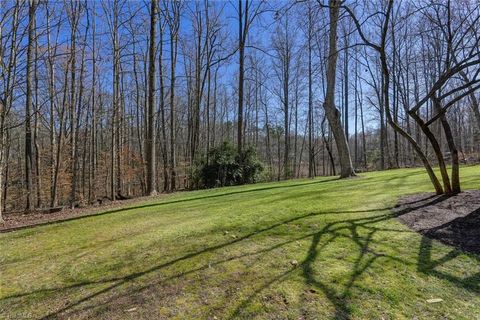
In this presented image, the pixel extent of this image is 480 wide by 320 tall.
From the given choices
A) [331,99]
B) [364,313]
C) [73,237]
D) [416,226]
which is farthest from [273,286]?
[331,99]

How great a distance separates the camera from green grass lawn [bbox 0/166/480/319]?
7.21 feet

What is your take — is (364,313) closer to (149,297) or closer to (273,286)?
(273,286)

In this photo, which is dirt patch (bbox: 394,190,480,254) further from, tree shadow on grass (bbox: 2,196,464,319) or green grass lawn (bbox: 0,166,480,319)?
tree shadow on grass (bbox: 2,196,464,319)

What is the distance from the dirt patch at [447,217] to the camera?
3172mm

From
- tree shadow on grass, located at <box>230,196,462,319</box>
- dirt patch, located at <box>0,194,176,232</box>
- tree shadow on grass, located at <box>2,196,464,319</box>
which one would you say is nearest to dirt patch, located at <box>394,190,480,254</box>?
tree shadow on grass, located at <box>230,196,462,319</box>

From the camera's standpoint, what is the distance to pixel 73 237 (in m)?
4.43

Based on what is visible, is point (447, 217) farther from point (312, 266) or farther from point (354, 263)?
point (312, 266)

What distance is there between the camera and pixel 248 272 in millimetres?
2736

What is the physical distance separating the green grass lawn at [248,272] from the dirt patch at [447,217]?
19 cm

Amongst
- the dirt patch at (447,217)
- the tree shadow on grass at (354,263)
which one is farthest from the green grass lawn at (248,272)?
the dirt patch at (447,217)

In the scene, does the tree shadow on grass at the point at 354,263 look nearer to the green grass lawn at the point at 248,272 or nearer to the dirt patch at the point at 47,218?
the green grass lawn at the point at 248,272

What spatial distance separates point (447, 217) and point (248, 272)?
2.78 metres

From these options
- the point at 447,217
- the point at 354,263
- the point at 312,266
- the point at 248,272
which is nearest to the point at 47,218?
the point at 248,272

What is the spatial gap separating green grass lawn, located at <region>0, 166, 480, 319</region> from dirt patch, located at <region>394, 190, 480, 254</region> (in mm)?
190
